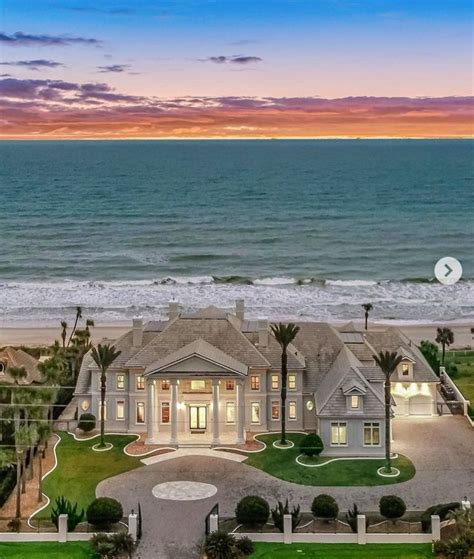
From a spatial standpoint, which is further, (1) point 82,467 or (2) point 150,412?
(2) point 150,412

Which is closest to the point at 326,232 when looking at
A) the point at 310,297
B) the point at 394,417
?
the point at 310,297

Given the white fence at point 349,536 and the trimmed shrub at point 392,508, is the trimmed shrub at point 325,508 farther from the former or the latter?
the trimmed shrub at point 392,508

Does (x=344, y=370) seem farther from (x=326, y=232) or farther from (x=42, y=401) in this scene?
(x=326, y=232)

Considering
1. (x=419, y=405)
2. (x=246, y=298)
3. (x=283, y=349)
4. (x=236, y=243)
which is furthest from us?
(x=236, y=243)

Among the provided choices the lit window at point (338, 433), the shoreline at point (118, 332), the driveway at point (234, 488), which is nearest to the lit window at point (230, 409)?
the driveway at point (234, 488)

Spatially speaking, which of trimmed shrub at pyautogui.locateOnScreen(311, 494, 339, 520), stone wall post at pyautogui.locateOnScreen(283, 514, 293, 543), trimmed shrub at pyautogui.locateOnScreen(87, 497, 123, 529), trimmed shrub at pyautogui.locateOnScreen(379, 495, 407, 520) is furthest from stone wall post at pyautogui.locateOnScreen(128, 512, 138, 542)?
trimmed shrub at pyautogui.locateOnScreen(379, 495, 407, 520)

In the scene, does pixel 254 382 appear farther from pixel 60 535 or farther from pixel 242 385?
pixel 60 535

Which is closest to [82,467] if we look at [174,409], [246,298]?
[174,409]
